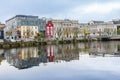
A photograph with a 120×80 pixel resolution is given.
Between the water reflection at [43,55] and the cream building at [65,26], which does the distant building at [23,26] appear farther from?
the water reflection at [43,55]

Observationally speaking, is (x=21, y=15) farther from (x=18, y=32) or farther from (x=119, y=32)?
(x=119, y=32)

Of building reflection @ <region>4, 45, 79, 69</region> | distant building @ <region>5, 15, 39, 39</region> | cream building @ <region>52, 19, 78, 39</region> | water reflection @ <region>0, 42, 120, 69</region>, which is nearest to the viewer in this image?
building reflection @ <region>4, 45, 79, 69</region>

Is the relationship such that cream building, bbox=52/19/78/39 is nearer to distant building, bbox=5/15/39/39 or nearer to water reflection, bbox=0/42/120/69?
distant building, bbox=5/15/39/39

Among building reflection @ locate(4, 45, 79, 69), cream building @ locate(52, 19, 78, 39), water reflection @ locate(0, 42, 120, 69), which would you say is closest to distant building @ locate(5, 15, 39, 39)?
cream building @ locate(52, 19, 78, 39)

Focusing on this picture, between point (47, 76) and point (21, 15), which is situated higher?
point (21, 15)

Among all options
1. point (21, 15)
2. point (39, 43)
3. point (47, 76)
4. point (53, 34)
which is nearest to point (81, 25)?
point (53, 34)

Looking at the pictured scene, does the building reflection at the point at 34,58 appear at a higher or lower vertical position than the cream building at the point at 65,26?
lower

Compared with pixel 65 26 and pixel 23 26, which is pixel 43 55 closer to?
pixel 23 26

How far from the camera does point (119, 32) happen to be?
74.8 meters

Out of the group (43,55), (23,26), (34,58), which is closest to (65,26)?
(23,26)

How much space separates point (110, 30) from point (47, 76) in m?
71.7

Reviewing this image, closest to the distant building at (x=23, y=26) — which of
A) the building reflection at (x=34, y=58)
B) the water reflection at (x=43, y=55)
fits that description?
the water reflection at (x=43, y=55)

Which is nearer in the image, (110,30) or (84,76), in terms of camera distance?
(84,76)

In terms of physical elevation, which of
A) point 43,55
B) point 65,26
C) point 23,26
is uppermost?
point 65,26
